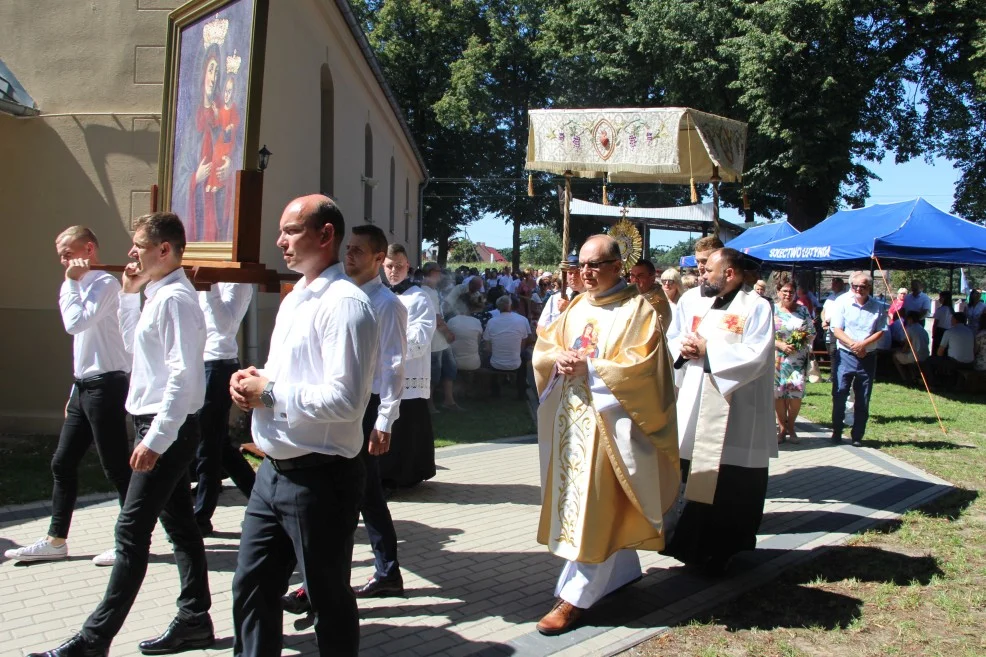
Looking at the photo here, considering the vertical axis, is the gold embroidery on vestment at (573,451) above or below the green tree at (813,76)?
below

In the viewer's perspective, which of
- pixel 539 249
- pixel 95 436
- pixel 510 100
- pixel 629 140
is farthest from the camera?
pixel 539 249

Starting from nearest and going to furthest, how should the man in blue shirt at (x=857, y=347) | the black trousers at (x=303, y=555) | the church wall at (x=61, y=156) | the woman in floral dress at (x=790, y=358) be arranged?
1. the black trousers at (x=303, y=555)
2. the church wall at (x=61, y=156)
3. the man in blue shirt at (x=857, y=347)
4. the woman in floral dress at (x=790, y=358)

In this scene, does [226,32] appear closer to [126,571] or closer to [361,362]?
[361,362]

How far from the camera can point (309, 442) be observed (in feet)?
8.93

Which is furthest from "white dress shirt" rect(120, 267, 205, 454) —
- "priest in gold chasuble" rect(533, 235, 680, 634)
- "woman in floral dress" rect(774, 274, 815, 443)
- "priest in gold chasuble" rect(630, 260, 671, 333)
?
"woman in floral dress" rect(774, 274, 815, 443)

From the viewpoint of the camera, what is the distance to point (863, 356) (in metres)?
8.98

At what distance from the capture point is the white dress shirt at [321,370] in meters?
2.62

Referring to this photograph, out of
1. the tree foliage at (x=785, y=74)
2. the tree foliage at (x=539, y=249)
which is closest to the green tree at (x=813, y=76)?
the tree foliage at (x=785, y=74)

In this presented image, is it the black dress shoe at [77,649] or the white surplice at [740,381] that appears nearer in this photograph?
the black dress shoe at [77,649]

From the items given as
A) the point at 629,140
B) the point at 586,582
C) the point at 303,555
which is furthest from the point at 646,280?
the point at 303,555

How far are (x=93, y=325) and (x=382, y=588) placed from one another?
2.28 metres

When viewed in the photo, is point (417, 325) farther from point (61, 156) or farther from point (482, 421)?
point (61, 156)

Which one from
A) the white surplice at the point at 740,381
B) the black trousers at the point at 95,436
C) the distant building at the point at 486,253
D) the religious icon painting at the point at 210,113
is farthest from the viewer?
the distant building at the point at 486,253

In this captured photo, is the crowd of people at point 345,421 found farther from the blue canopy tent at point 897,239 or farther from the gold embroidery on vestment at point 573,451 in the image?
the blue canopy tent at point 897,239
